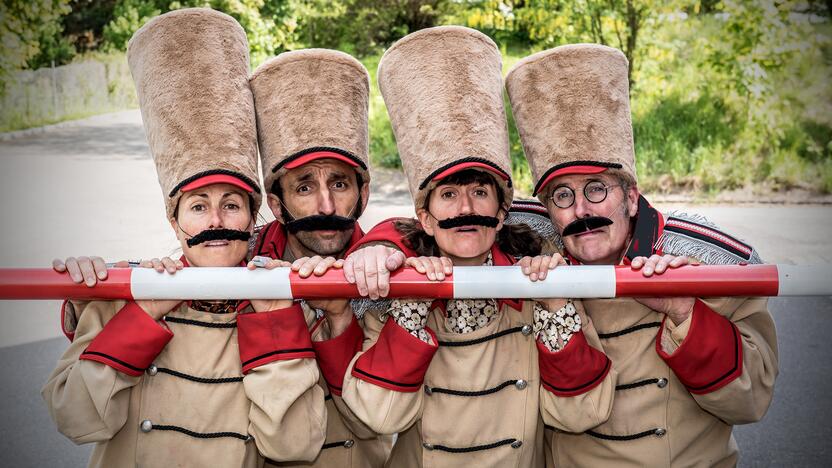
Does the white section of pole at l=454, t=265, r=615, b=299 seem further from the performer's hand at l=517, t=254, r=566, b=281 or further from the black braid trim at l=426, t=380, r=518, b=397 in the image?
the black braid trim at l=426, t=380, r=518, b=397

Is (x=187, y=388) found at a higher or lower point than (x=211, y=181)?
lower

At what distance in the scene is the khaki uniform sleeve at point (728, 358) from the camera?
7.70ft

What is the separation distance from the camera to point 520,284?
222 centimetres

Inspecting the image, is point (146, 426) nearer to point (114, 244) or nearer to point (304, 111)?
→ point (304, 111)

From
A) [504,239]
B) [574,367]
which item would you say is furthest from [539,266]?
[504,239]

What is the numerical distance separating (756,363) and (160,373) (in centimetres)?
181

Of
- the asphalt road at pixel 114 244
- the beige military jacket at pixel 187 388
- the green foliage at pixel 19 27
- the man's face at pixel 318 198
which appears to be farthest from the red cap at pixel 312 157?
the green foliage at pixel 19 27

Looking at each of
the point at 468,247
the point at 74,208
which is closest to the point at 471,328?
the point at 468,247

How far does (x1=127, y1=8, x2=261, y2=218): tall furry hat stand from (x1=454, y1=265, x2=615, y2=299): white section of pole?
2.47ft

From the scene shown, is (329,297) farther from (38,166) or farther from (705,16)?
(38,166)

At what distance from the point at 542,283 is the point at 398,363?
493mm

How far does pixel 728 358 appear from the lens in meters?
2.36

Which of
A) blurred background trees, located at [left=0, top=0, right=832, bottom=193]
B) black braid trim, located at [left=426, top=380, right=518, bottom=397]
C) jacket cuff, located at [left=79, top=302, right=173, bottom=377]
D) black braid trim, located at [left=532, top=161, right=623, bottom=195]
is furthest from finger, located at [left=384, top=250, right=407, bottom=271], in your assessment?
blurred background trees, located at [left=0, top=0, right=832, bottom=193]

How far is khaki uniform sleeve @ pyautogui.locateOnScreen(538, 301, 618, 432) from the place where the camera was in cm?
236
